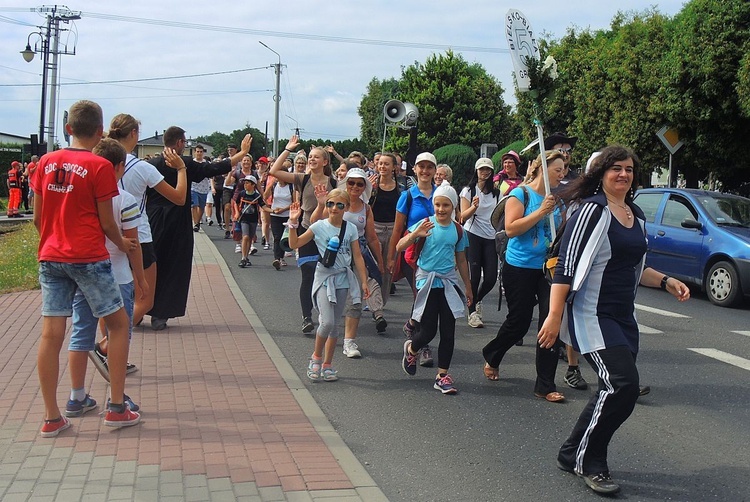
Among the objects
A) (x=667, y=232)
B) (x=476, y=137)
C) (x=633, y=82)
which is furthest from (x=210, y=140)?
(x=667, y=232)

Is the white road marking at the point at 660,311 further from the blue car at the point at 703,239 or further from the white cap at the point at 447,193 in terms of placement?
the white cap at the point at 447,193

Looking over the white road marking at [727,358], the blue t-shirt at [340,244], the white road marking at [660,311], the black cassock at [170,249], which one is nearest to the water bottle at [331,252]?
the blue t-shirt at [340,244]

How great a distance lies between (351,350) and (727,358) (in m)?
3.61

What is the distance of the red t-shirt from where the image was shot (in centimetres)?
476

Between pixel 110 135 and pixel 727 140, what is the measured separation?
16.9 metres

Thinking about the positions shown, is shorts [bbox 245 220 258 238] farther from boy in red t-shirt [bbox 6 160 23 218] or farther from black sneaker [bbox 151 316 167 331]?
boy in red t-shirt [bbox 6 160 23 218]

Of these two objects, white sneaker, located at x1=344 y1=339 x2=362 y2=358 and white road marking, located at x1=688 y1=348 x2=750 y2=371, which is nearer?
white sneaker, located at x1=344 y1=339 x2=362 y2=358

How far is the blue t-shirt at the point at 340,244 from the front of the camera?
685cm

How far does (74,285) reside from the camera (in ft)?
16.4

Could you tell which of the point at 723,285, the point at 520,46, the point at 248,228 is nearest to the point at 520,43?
the point at 520,46

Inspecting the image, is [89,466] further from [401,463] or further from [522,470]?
[522,470]

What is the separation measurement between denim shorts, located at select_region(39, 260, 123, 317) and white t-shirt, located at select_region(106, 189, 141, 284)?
1.67ft

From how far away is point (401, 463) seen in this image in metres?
4.91

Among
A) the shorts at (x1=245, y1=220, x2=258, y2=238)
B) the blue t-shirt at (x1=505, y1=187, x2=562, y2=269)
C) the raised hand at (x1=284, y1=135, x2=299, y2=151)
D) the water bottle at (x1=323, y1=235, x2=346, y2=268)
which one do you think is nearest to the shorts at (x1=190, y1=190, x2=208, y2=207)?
the shorts at (x1=245, y1=220, x2=258, y2=238)
